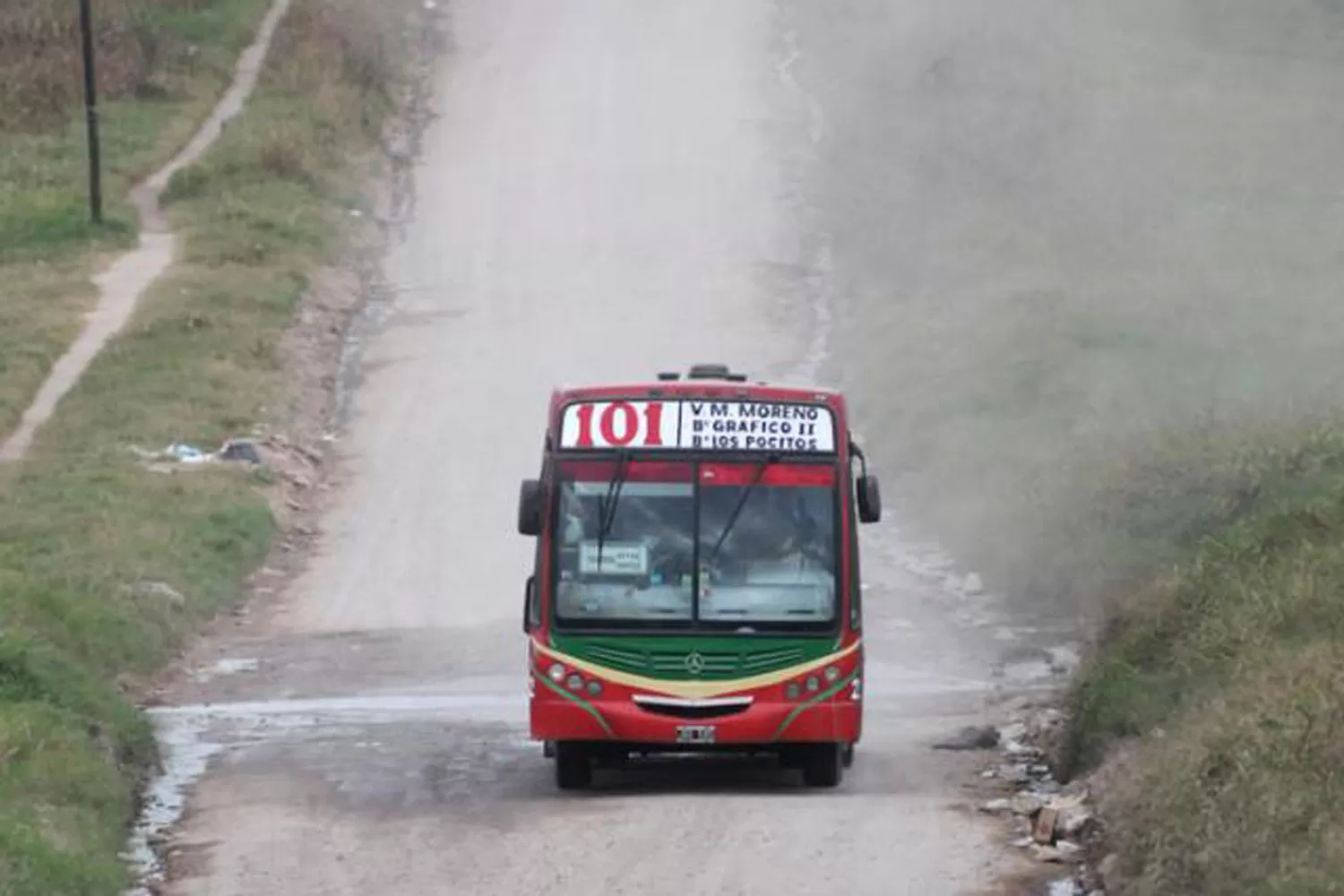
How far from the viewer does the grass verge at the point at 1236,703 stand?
13.5m

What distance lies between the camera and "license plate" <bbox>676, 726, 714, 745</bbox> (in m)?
18.0

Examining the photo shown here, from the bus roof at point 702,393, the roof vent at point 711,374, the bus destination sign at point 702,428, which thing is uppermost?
the bus roof at point 702,393

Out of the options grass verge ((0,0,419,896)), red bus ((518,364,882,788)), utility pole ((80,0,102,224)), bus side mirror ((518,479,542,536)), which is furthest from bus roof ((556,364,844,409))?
utility pole ((80,0,102,224))

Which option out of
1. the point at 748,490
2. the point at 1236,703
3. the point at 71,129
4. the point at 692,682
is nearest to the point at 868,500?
the point at 748,490

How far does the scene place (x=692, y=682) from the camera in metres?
18.0

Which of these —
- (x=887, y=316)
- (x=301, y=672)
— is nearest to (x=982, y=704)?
(x=301, y=672)

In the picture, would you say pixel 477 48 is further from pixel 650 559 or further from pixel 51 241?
pixel 650 559

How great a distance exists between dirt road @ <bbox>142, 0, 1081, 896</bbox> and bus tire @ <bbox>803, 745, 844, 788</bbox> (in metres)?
0.29

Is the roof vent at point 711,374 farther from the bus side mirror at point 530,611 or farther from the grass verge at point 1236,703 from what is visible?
the grass verge at point 1236,703

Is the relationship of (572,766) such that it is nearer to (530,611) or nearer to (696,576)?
(530,611)

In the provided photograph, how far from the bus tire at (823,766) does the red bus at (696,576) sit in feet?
0.05

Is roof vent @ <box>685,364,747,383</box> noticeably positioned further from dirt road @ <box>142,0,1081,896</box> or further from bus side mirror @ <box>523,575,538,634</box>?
dirt road @ <box>142,0,1081,896</box>

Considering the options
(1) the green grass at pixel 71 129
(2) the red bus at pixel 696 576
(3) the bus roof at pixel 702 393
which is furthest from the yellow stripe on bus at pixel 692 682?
(1) the green grass at pixel 71 129

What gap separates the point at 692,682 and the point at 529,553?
519 inches
